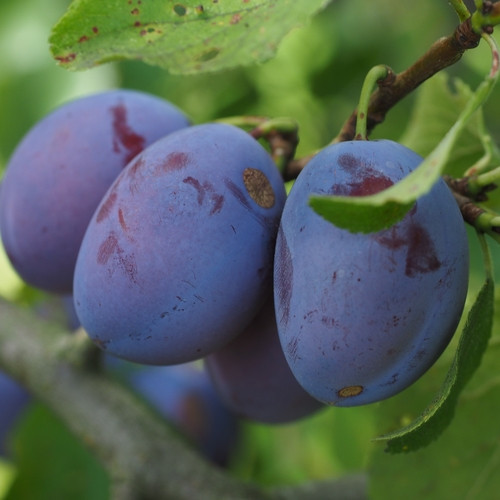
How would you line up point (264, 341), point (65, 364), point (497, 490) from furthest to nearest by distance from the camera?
point (65, 364) < point (497, 490) < point (264, 341)

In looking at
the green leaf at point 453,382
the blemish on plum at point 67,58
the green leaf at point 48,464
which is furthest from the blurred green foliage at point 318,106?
the blemish on plum at point 67,58

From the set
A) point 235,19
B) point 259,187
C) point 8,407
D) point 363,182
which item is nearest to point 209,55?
point 235,19

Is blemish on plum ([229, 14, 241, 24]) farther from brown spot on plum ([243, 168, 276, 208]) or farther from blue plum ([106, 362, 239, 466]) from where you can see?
blue plum ([106, 362, 239, 466])

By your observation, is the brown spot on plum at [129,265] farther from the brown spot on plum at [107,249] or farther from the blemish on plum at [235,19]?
the blemish on plum at [235,19]

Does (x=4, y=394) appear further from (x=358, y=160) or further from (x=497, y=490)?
(x=358, y=160)

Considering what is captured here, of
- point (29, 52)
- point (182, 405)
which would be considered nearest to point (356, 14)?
point (29, 52)

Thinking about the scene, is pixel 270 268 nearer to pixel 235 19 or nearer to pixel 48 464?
pixel 235 19

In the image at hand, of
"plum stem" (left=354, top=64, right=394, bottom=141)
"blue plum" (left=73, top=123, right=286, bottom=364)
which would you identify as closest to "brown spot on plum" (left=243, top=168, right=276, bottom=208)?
"blue plum" (left=73, top=123, right=286, bottom=364)
